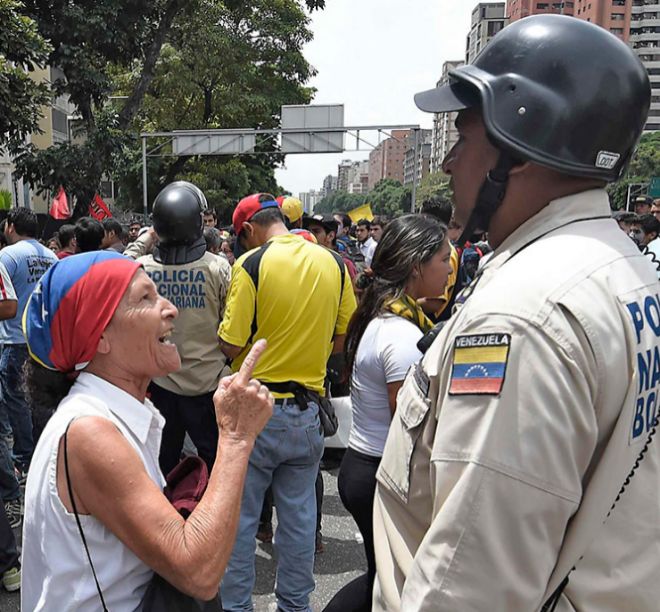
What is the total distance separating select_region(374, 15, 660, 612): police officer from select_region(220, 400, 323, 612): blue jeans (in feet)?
5.32

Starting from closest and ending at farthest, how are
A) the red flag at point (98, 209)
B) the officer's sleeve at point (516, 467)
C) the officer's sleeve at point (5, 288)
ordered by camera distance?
the officer's sleeve at point (516, 467)
the officer's sleeve at point (5, 288)
the red flag at point (98, 209)

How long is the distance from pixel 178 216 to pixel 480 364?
2.83 metres

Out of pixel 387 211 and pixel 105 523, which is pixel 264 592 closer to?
pixel 105 523

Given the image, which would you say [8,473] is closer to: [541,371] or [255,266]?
[255,266]

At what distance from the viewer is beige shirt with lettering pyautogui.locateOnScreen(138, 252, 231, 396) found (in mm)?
3658

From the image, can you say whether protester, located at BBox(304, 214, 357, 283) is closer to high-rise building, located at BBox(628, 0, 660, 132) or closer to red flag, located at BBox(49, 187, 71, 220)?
red flag, located at BBox(49, 187, 71, 220)

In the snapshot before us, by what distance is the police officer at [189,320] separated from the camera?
3650 mm

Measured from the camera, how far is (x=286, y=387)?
3.02m

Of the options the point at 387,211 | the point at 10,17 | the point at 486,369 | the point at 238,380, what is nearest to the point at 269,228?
the point at 238,380

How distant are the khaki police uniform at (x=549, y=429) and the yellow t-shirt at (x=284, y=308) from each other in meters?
1.85

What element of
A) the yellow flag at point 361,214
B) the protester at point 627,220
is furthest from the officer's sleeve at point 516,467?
the yellow flag at point 361,214

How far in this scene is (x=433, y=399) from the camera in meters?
1.22

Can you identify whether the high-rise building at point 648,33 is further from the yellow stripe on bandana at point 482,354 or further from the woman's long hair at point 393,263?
the yellow stripe on bandana at point 482,354

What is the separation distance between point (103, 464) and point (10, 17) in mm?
8716
